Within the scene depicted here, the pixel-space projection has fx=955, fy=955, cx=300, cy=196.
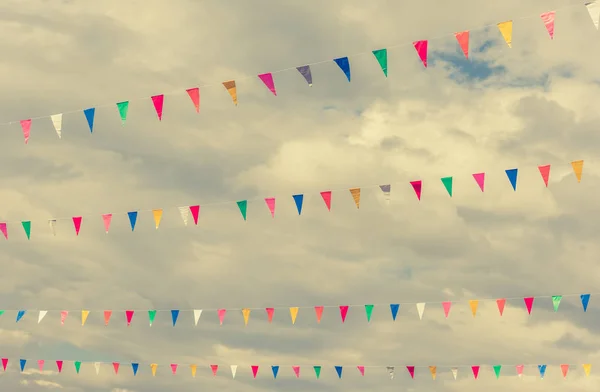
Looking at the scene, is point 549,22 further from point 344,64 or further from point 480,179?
point 480,179

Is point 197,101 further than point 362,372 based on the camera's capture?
No

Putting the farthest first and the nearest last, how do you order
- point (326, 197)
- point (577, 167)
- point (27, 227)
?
point (27, 227) < point (326, 197) < point (577, 167)

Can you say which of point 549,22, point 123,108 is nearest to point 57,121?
point 123,108

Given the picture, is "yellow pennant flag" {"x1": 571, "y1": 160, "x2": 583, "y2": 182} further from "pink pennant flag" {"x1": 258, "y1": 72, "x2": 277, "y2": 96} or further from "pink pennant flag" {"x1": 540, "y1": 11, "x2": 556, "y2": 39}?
"pink pennant flag" {"x1": 258, "y1": 72, "x2": 277, "y2": 96}

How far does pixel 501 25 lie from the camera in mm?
23828

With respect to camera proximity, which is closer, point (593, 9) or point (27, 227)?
point (593, 9)

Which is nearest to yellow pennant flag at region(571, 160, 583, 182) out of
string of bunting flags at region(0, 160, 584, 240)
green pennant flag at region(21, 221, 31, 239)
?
string of bunting flags at region(0, 160, 584, 240)

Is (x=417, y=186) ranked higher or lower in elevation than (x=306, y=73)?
lower

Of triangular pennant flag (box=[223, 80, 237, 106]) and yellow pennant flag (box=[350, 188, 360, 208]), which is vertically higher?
triangular pennant flag (box=[223, 80, 237, 106])

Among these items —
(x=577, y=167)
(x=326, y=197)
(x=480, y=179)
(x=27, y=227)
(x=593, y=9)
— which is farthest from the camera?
(x=27, y=227)

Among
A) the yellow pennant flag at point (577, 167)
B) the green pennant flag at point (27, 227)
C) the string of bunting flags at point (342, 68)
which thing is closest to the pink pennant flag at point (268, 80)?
the string of bunting flags at point (342, 68)

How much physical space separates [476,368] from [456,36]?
1809 centimetres

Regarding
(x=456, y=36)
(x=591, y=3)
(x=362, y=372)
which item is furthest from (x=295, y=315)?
(x=591, y=3)

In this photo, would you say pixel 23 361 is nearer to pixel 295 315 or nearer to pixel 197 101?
pixel 295 315
